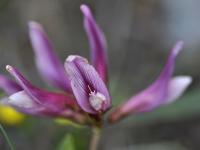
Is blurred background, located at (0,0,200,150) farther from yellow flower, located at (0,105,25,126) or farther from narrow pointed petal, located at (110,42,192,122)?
narrow pointed petal, located at (110,42,192,122)

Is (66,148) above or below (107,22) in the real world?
above

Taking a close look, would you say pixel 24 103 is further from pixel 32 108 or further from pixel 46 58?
pixel 46 58

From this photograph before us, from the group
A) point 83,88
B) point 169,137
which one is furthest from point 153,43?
point 83,88

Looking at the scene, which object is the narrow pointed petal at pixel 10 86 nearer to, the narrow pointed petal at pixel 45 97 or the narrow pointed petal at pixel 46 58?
the narrow pointed petal at pixel 45 97

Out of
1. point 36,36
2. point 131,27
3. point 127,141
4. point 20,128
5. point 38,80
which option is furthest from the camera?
point 131,27

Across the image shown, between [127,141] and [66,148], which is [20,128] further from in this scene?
[66,148]

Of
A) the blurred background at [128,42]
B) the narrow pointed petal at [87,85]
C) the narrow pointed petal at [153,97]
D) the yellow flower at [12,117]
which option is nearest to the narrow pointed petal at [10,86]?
the narrow pointed petal at [87,85]

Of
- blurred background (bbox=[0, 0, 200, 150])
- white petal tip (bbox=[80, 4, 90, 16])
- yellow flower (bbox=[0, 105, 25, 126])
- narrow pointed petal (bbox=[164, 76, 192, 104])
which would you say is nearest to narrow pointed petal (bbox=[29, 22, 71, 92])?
white petal tip (bbox=[80, 4, 90, 16])
